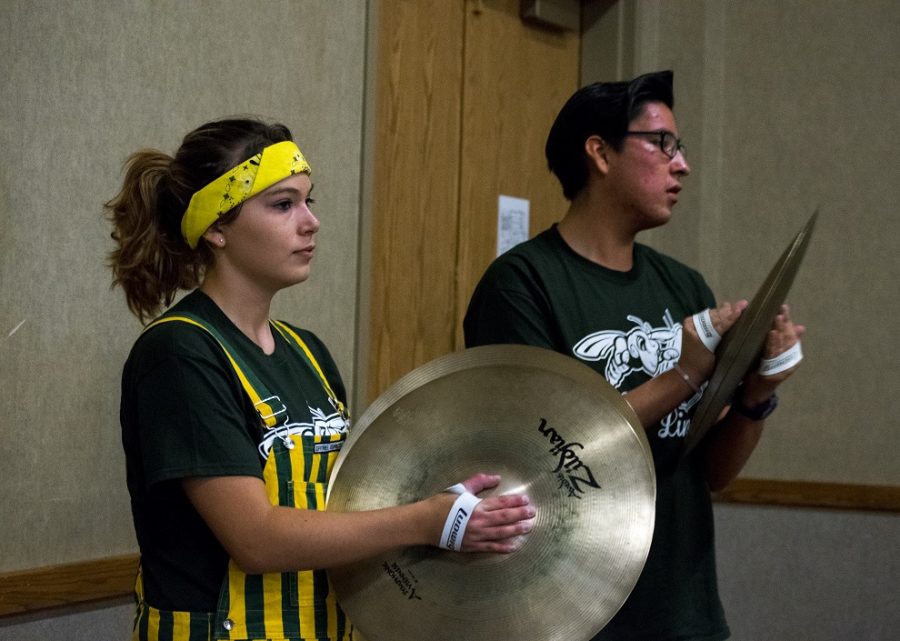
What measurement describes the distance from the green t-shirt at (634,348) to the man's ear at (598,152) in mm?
171

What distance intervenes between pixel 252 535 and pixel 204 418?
0.51 feet

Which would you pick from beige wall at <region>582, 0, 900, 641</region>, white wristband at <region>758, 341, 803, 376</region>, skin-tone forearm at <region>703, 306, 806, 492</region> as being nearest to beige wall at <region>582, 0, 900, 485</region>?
beige wall at <region>582, 0, 900, 641</region>

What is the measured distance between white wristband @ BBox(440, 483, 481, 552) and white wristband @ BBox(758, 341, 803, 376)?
2.03ft

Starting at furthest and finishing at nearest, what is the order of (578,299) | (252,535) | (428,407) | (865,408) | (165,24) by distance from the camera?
(865,408), (165,24), (578,299), (428,407), (252,535)

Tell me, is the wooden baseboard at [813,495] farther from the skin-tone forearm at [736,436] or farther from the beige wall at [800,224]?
the skin-tone forearm at [736,436]

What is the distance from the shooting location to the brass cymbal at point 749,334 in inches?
68.0

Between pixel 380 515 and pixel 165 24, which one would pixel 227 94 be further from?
pixel 380 515

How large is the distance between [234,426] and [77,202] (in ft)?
3.35

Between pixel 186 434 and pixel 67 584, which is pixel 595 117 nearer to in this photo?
pixel 186 434

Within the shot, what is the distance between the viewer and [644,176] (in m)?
2.04

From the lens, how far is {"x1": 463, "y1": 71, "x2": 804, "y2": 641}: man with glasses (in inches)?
73.0

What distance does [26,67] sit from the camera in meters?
2.15

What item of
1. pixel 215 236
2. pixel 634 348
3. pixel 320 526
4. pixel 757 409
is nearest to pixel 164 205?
pixel 215 236

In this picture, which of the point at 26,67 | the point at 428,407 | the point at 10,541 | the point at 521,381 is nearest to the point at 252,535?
the point at 428,407
